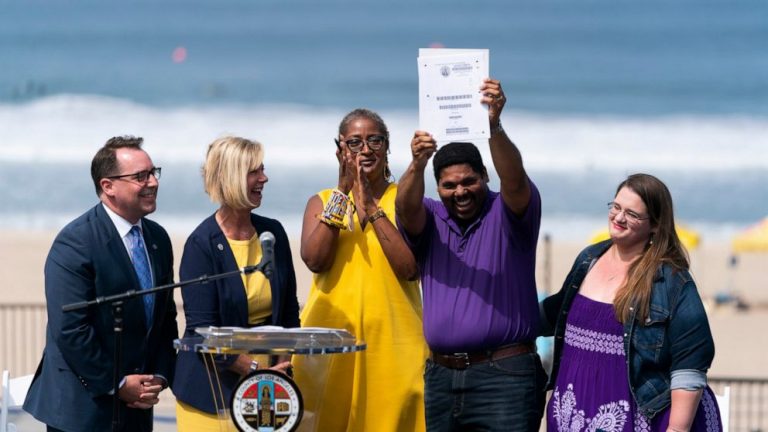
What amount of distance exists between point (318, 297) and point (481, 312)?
0.84m

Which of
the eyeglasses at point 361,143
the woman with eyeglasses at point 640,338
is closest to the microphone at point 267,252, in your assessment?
the eyeglasses at point 361,143

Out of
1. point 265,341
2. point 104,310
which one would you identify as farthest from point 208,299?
point 265,341

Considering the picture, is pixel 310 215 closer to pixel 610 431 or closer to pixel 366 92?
A: pixel 610 431

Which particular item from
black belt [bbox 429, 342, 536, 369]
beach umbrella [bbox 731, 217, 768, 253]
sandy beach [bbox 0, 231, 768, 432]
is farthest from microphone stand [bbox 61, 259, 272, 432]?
beach umbrella [bbox 731, 217, 768, 253]

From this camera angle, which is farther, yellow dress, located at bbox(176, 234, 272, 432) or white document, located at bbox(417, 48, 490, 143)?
yellow dress, located at bbox(176, 234, 272, 432)

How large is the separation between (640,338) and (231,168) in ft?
6.08

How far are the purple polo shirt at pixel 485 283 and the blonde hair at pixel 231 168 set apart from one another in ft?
2.87

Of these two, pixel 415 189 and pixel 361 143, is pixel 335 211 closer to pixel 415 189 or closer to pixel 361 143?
pixel 361 143

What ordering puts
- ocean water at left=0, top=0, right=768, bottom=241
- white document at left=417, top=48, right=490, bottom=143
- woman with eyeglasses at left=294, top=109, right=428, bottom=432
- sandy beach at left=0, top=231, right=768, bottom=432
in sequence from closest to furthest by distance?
white document at left=417, top=48, right=490, bottom=143 → woman with eyeglasses at left=294, top=109, right=428, bottom=432 → sandy beach at left=0, top=231, right=768, bottom=432 → ocean water at left=0, top=0, right=768, bottom=241

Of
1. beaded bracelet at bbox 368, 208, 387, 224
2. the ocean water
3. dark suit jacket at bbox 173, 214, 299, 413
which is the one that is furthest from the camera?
the ocean water

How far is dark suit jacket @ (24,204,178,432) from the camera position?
4.87m

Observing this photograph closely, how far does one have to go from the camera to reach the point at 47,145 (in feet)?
114

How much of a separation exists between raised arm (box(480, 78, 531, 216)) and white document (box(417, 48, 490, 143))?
4cm

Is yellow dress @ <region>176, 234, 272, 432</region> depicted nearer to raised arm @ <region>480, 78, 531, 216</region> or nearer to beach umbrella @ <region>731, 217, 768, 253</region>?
raised arm @ <region>480, 78, 531, 216</region>
